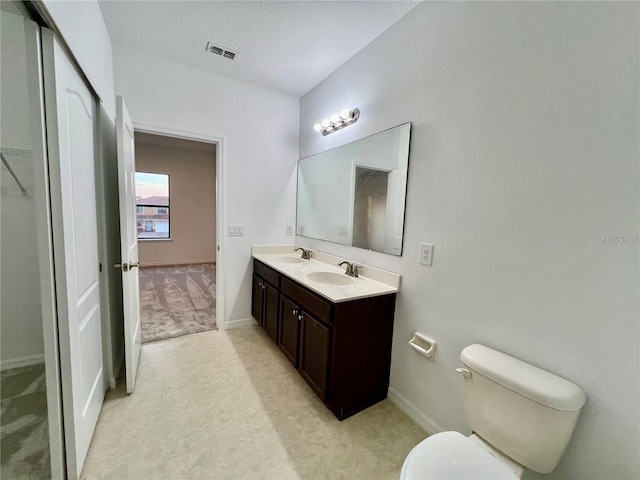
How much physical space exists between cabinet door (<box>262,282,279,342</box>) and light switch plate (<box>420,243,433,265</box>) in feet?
4.08

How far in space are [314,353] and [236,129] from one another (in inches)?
87.7

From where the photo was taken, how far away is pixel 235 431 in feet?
4.94

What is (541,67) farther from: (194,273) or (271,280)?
(194,273)

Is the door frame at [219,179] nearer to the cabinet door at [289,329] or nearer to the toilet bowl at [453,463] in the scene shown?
the cabinet door at [289,329]

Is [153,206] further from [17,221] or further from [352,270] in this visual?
[352,270]

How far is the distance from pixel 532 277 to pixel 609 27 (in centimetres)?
93

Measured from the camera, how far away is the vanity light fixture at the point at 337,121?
212 cm

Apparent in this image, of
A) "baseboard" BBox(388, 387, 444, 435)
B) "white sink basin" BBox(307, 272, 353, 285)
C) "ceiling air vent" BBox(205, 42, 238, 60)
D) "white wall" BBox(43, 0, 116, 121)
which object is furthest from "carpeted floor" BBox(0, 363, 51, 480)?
"ceiling air vent" BBox(205, 42, 238, 60)

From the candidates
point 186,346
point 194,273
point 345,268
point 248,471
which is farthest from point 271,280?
point 194,273

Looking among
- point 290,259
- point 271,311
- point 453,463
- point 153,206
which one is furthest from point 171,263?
point 453,463

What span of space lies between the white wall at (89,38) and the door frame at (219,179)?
1.17 ft

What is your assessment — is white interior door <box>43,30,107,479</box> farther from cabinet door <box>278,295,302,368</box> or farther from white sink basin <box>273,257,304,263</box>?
white sink basin <box>273,257,304,263</box>

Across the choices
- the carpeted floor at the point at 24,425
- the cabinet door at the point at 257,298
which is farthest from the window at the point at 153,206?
the carpeted floor at the point at 24,425

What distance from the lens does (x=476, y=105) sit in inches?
51.4
